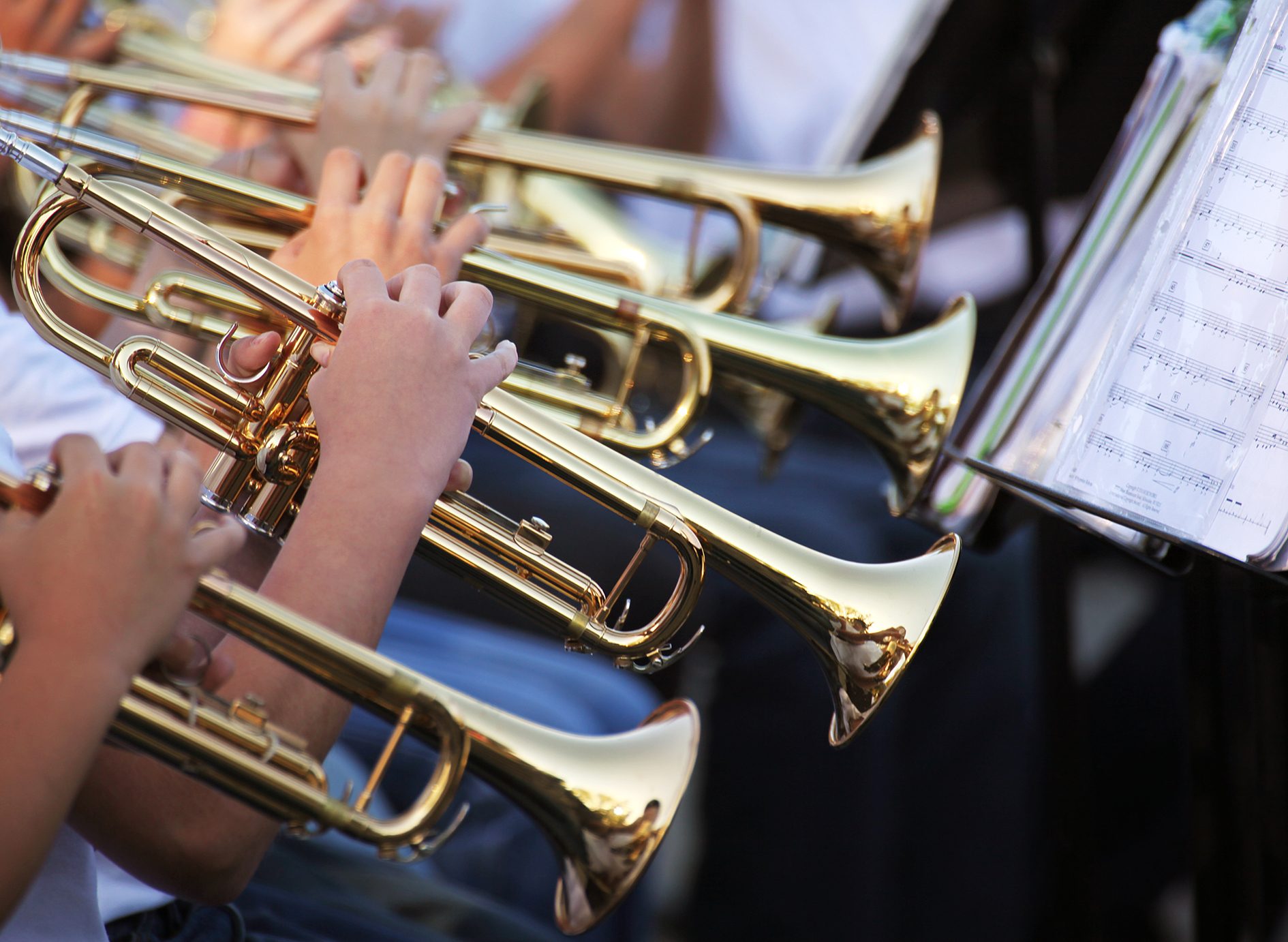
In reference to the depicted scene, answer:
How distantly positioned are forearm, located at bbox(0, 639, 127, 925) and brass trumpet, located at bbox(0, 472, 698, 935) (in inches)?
1.2

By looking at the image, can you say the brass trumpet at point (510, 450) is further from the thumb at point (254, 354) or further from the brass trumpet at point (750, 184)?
the brass trumpet at point (750, 184)

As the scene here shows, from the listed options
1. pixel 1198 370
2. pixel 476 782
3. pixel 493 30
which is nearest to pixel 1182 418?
pixel 1198 370

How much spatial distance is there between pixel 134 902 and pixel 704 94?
170 cm

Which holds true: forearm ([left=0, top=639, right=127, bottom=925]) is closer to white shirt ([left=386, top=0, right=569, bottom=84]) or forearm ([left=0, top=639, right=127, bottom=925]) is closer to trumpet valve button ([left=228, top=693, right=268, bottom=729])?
trumpet valve button ([left=228, top=693, right=268, bottom=729])

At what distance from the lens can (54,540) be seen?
0.47 m

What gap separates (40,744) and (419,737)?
18cm

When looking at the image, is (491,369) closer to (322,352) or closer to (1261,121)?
(322,352)

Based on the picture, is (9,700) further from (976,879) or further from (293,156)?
(976,879)

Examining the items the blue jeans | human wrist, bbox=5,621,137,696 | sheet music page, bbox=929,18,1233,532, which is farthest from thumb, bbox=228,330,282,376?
sheet music page, bbox=929,18,1233,532

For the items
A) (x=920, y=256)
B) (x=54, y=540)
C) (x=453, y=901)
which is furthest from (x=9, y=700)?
(x=920, y=256)

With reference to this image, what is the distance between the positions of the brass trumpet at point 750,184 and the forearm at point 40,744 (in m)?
0.60

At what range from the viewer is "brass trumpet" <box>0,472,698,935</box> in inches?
19.9

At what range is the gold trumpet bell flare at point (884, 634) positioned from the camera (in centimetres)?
66

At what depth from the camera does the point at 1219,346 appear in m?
0.57
